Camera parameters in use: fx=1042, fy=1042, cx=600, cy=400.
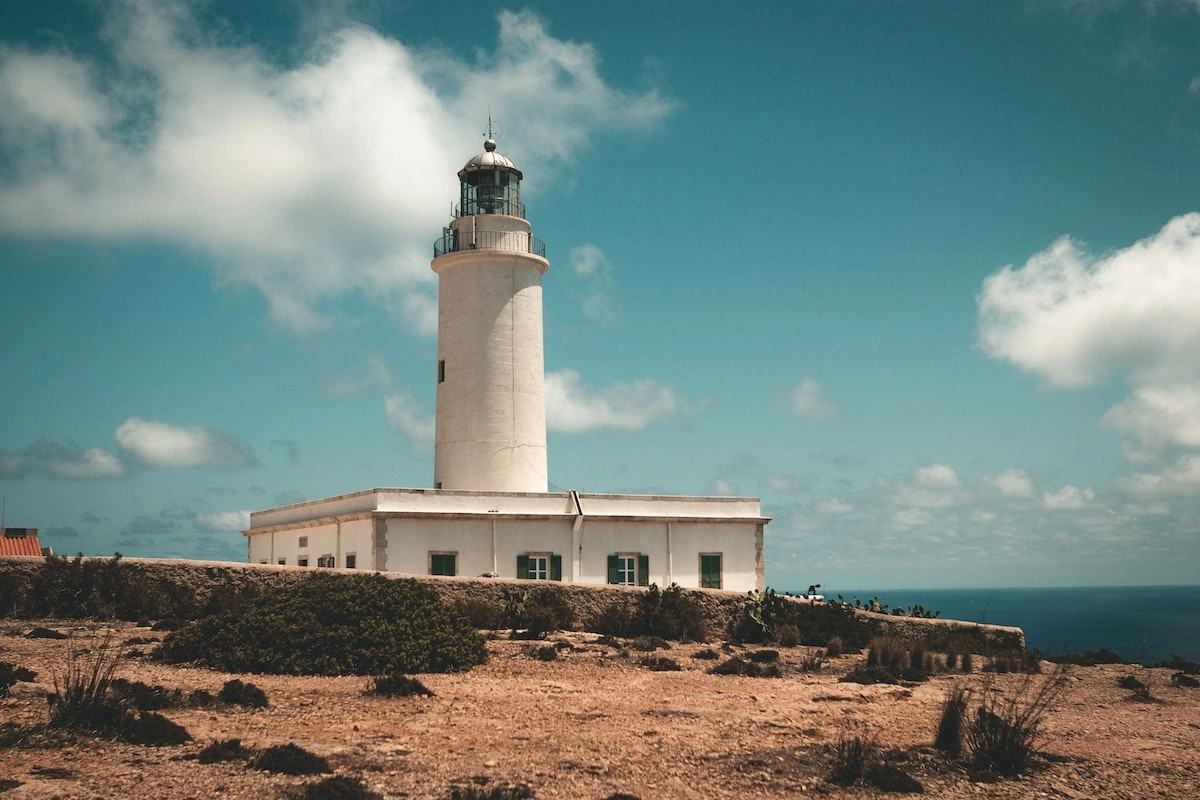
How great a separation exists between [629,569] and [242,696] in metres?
15.8

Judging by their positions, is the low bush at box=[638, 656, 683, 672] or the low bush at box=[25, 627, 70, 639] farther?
the low bush at box=[638, 656, 683, 672]

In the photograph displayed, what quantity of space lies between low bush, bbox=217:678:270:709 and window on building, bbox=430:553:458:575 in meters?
13.2

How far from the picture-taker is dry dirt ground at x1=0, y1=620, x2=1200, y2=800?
8500mm

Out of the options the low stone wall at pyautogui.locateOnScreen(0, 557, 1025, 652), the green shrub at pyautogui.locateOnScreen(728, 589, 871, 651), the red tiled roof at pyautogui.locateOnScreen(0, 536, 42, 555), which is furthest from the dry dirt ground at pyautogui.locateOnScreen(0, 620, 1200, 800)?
the red tiled roof at pyautogui.locateOnScreen(0, 536, 42, 555)

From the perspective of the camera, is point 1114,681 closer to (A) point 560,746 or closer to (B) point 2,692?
(A) point 560,746

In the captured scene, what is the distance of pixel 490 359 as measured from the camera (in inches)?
1107

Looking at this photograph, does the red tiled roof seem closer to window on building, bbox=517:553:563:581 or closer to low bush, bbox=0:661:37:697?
window on building, bbox=517:553:563:581

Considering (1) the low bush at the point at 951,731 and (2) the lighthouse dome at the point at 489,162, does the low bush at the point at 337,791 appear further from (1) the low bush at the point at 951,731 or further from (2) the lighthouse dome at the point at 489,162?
(2) the lighthouse dome at the point at 489,162

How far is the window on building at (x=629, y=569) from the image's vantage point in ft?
85.5

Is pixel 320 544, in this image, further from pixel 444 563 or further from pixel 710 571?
pixel 710 571

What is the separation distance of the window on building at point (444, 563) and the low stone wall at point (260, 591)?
16.9 feet

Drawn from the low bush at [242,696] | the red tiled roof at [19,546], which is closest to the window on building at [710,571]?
the low bush at [242,696]

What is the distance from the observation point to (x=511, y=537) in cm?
2527

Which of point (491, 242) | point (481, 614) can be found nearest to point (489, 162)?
point (491, 242)
